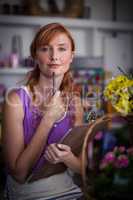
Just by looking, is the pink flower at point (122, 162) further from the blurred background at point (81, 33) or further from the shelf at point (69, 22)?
the shelf at point (69, 22)

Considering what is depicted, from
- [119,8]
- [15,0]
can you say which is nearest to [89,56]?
[119,8]

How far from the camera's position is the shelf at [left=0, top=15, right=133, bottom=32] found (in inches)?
126

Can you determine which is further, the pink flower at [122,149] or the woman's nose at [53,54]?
→ the woman's nose at [53,54]

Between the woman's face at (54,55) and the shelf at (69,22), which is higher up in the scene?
the shelf at (69,22)

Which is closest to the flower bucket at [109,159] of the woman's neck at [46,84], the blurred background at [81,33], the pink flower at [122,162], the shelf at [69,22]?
the pink flower at [122,162]

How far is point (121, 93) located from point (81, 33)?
268 cm

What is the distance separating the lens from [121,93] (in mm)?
904

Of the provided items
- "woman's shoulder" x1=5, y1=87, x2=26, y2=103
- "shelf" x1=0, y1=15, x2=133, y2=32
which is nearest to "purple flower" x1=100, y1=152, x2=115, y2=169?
"woman's shoulder" x1=5, y1=87, x2=26, y2=103

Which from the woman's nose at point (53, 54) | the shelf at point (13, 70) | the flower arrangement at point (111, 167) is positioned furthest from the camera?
the shelf at point (13, 70)

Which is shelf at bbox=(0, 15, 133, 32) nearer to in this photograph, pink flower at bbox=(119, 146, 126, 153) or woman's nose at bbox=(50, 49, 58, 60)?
woman's nose at bbox=(50, 49, 58, 60)

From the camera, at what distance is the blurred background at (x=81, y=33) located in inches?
127

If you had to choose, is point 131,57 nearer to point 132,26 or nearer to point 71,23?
point 132,26

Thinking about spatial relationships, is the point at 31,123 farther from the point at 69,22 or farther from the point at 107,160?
the point at 69,22

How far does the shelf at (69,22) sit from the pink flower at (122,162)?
2.56m
